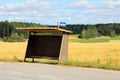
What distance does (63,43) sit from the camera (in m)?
19.1

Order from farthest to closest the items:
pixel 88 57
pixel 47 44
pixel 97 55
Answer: pixel 97 55 < pixel 88 57 < pixel 47 44

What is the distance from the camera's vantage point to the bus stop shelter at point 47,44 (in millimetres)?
19081

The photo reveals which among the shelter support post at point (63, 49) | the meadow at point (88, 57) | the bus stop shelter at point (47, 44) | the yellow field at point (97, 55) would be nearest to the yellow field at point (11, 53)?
the meadow at point (88, 57)

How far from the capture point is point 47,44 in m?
20.4

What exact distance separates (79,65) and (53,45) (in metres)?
3.76

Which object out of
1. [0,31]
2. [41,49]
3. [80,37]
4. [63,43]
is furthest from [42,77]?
[80,37]

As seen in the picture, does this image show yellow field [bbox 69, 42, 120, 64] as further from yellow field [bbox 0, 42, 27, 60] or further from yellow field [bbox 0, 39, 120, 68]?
yellow field [bbox 0, 42, 27, 60]

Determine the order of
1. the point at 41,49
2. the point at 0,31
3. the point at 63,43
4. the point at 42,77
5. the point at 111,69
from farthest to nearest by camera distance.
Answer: the point at 0,31
the point at 41,49
the point at 63,43
the point at 111,69
the point at 42,77

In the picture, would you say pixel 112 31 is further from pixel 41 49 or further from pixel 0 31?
pixel 41 49

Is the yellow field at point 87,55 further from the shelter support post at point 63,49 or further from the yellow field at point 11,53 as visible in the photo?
→ the shelter support post at point 63,49

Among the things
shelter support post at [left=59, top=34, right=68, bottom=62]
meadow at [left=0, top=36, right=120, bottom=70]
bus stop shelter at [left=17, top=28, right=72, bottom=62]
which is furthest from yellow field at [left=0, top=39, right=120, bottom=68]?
shelter support post at [left=59, top=34, right=68, bottom=62]

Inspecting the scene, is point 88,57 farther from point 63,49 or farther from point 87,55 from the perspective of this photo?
point 63,49

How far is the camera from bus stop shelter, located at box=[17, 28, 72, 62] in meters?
19.1

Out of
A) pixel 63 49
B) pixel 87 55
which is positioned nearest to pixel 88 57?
pixel 87 55
